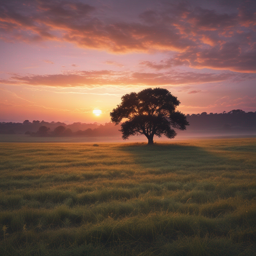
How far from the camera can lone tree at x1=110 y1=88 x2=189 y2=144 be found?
34.3m

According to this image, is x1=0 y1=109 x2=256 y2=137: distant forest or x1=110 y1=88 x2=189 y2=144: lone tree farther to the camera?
x1=0 y1=109 x2=256 y2=137: distant forest

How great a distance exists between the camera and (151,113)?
36.2 m

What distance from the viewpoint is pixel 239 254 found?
3254mm

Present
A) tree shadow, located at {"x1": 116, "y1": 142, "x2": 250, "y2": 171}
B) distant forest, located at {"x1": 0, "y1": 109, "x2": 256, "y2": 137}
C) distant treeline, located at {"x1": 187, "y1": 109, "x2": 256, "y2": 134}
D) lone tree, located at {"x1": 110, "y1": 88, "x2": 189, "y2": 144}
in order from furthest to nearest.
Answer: distant treeline, located at {"x1": 187, "y1": 109, "x2": 256, "y2": 134} → distant forest, located at {"x1": 0, "y1": 109, "x2": 256, "y2": 137} → lone tree, located at {"x1": 110, "y1": 88, "x2": 189, "y2": 144} → tree shadow, located at {"x1": 116, "y1": 142, "x2": 250, "y2": 171}

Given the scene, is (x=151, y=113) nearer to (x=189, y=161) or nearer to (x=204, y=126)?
(x=189, y=161)

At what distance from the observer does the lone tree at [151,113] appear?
113 feet

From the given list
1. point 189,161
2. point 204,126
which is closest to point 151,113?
point 189,161

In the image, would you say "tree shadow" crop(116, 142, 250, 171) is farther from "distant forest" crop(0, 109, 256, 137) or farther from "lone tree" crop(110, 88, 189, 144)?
"distant forest" crop(0, 109, 256, 137)

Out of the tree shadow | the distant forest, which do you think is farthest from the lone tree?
the distant forest

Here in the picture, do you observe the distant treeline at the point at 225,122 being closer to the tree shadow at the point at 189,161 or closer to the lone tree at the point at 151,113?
the lone tree at the point at 151,113

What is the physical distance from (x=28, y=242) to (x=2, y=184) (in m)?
6.07

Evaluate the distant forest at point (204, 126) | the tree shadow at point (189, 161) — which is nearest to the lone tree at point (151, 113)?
the tree shadow at point (189, 161)

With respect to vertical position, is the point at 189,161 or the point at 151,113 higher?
the point at 151,113

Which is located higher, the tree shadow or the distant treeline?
the distant treeline
